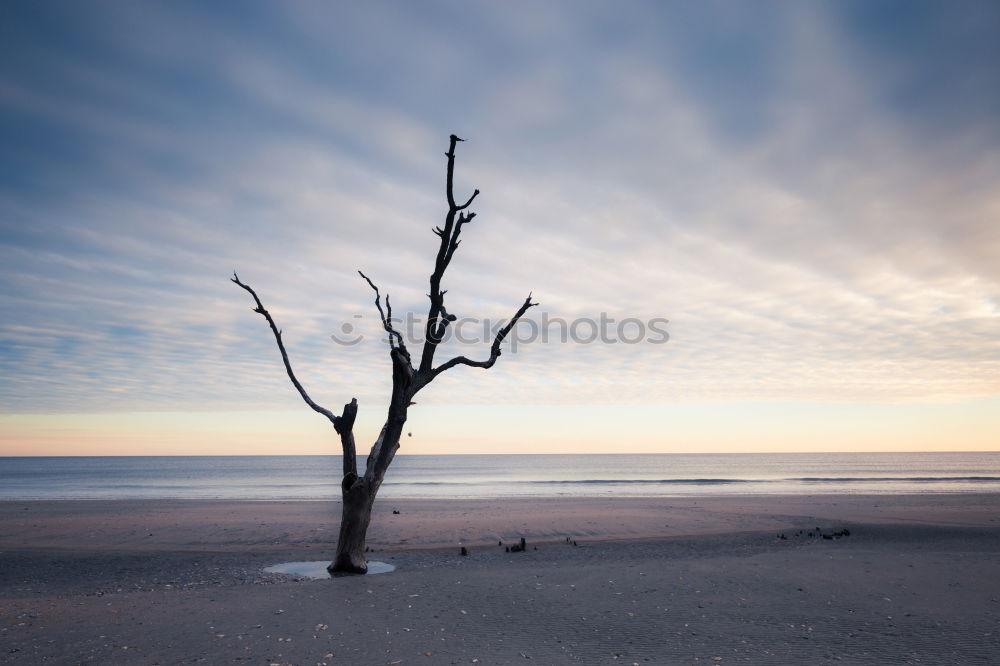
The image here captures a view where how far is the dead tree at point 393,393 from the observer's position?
11.8 metres

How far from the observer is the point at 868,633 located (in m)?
7.96

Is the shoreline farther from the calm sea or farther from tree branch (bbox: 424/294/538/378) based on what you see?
the calm sea

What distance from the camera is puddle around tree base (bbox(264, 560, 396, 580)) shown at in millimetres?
12383

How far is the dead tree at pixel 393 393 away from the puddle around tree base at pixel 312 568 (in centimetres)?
43

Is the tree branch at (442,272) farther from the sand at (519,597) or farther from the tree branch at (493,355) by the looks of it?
the sand at (519,597)

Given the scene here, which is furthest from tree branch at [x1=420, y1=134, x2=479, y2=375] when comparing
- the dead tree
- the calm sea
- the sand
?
the calm sea

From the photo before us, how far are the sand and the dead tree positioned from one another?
3.28 ft

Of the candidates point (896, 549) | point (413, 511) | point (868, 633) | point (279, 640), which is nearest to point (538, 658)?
point (279, 640)

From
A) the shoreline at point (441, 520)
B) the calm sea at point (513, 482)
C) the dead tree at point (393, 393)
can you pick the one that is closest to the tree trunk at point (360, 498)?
the dead tree at point (393, 393)

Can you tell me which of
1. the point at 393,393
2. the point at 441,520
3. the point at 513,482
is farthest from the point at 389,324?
the point at 513,482

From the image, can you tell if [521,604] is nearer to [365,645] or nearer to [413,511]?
[365,645]

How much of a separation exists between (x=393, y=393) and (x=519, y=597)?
4482 millimetres

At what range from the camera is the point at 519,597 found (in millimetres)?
9875

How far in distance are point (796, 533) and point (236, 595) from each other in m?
15.4
